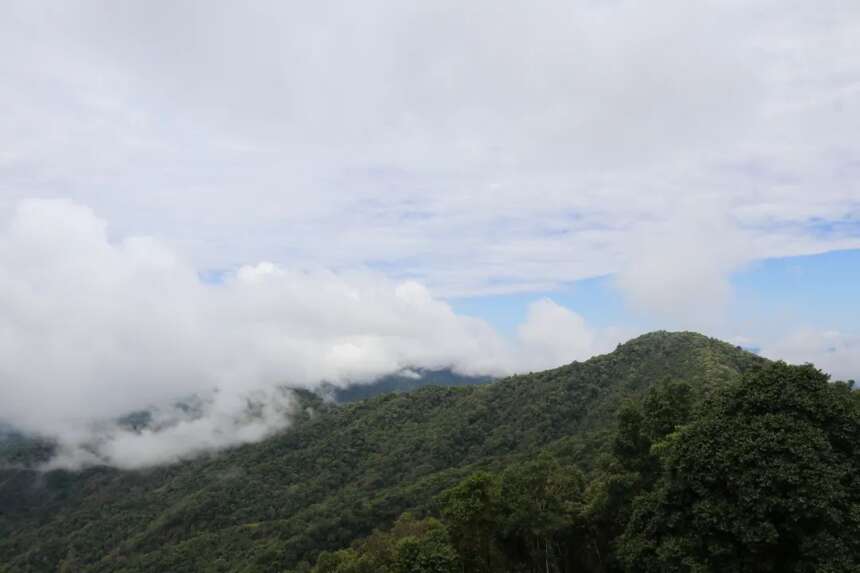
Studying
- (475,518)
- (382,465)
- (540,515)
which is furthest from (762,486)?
(382,465)

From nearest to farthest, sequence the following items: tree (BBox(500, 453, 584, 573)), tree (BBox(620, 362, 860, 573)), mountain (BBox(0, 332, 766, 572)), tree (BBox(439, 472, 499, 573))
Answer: tree (BBox(620, 362, 860, 573)), tree (BBox(500, 453, 584, 573)), tree (BBox(439, 472, 499, 573)), mountain (BBox(0, 332, 766, 572))

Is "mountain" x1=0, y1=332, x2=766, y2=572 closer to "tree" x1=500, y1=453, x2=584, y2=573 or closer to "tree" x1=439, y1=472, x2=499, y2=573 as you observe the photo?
"tree" x1=500, y1=453, x2=584, y2=573

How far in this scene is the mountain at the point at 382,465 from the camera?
105 m

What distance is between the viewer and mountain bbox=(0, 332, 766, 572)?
4144 inches

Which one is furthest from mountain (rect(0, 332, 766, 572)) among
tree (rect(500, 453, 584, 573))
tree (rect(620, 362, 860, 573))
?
tree (rect(620, 362, 860, 573))

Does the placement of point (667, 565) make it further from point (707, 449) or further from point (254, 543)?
point (254, 543)

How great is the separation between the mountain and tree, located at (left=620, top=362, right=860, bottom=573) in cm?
4780

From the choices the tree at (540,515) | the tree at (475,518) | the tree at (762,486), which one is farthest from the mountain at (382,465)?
the tree at (762,486)

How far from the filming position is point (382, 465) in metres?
156

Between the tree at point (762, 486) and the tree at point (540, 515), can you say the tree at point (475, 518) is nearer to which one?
the tree at point (540, 515)

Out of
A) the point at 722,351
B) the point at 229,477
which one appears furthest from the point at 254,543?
the point at 722,351

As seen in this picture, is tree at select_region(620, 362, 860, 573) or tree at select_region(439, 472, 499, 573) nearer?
tree at select_region(620, 362, 860, 573)

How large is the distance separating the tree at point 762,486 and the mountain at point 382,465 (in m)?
47.8

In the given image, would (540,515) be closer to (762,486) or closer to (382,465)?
(762,486)
